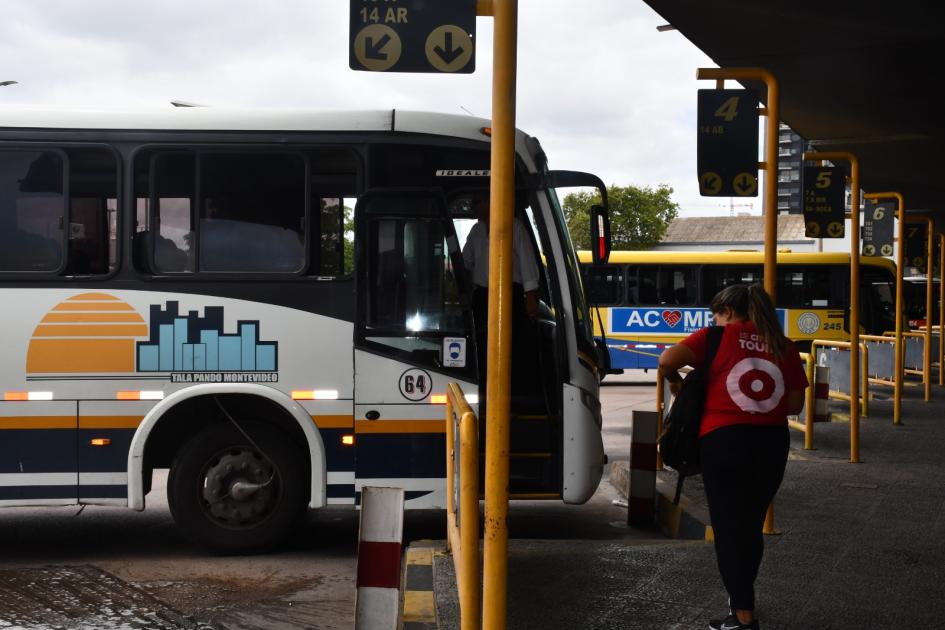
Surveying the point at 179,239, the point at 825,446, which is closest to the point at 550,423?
the point at 179,239

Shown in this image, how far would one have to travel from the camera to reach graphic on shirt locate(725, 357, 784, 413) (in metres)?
5.00

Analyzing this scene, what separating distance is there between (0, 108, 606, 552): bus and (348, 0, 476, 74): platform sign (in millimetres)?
Answer: 2814

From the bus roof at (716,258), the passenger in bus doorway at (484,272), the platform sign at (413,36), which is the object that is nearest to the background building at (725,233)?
the bus roof at (716,258)

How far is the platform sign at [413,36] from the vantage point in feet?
14.1

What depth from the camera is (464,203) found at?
25.5ft

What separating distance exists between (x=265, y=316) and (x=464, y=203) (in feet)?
5.18

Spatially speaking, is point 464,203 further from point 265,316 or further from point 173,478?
point 173,478

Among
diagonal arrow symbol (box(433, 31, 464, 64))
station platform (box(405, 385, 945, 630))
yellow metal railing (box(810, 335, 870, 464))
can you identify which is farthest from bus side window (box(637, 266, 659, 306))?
diagonal arrow symbol (box(433, 31, 464, 64))

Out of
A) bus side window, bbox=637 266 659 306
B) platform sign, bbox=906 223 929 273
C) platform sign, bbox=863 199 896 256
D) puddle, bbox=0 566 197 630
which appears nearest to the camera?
puddle, bbox=0 566 197 630

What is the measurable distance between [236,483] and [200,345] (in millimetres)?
978

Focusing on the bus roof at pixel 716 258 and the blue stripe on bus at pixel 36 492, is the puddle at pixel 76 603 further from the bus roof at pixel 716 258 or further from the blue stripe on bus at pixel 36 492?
the bus roof at pixel 716 258

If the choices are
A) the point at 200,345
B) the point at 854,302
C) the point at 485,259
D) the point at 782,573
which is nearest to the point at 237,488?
the point at 200,345

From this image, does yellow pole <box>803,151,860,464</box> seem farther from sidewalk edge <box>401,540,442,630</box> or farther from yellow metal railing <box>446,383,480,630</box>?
yellow metal railing <box>446,383,480,630</box>

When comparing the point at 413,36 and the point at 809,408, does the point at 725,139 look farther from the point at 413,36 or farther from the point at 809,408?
the point at 809,408
